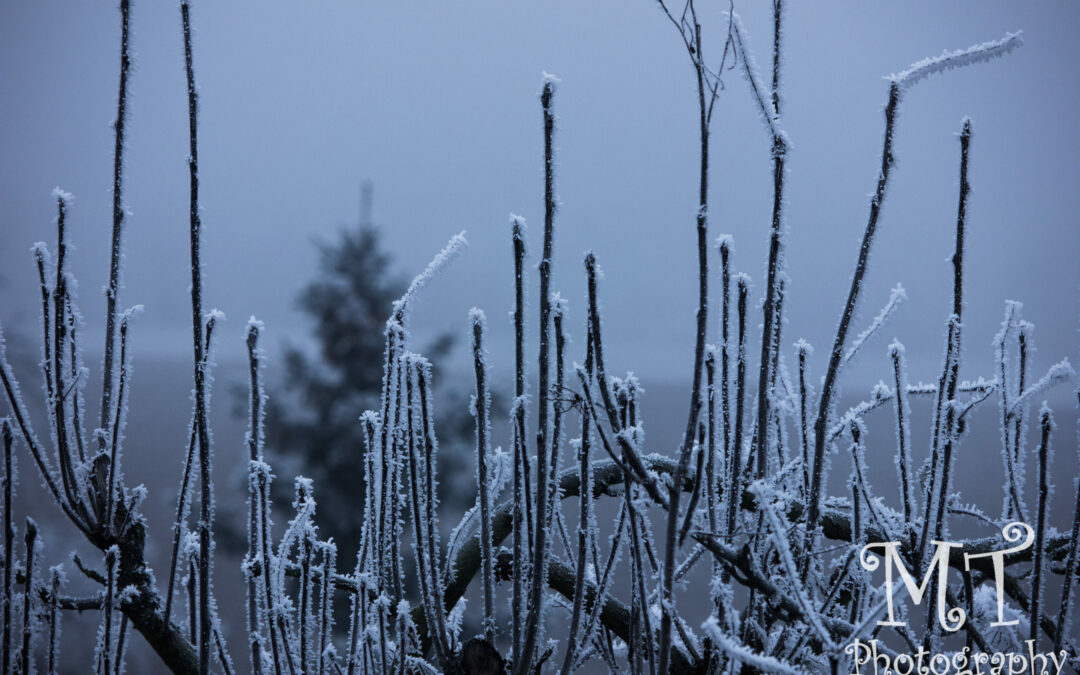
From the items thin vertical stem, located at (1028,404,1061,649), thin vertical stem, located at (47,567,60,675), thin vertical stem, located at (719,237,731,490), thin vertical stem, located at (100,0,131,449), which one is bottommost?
thin vertical stem, located at (47,567,60,675)

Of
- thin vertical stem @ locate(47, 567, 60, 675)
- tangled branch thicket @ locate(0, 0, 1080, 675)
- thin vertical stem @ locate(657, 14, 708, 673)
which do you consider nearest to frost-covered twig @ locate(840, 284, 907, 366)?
tangled branch thicket @ locate(0, 0, 1080, 675)

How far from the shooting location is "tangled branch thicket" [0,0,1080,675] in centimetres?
101

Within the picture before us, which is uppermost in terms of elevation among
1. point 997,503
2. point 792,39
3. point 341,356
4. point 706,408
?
point 341,356

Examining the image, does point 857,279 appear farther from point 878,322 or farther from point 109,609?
point 109,609

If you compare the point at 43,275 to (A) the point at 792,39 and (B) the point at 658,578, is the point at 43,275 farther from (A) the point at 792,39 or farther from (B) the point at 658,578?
(A) the point at 792,39

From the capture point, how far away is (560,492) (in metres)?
1.21

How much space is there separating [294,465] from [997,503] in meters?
11.5

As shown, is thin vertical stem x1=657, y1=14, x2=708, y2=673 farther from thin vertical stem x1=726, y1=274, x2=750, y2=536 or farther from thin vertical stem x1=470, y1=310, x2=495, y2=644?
thin vertical stem x1=470, y1=310, x2=495, y2=644

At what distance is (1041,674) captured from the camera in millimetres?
1255

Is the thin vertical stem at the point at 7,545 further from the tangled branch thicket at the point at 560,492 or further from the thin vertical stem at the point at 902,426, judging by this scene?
the thin vertical stem at the point at 902,426

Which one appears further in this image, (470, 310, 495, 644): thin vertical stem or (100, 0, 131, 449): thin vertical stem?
(100, 0, 131, 449): thin vertical stem

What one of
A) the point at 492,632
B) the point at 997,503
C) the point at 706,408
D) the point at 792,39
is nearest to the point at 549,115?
the point at 792,39

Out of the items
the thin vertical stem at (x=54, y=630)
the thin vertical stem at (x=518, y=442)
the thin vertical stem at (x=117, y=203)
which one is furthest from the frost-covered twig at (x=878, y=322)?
the thin vertical stem at (x=54, y=630)

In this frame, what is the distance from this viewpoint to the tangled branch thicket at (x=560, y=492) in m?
1.01
